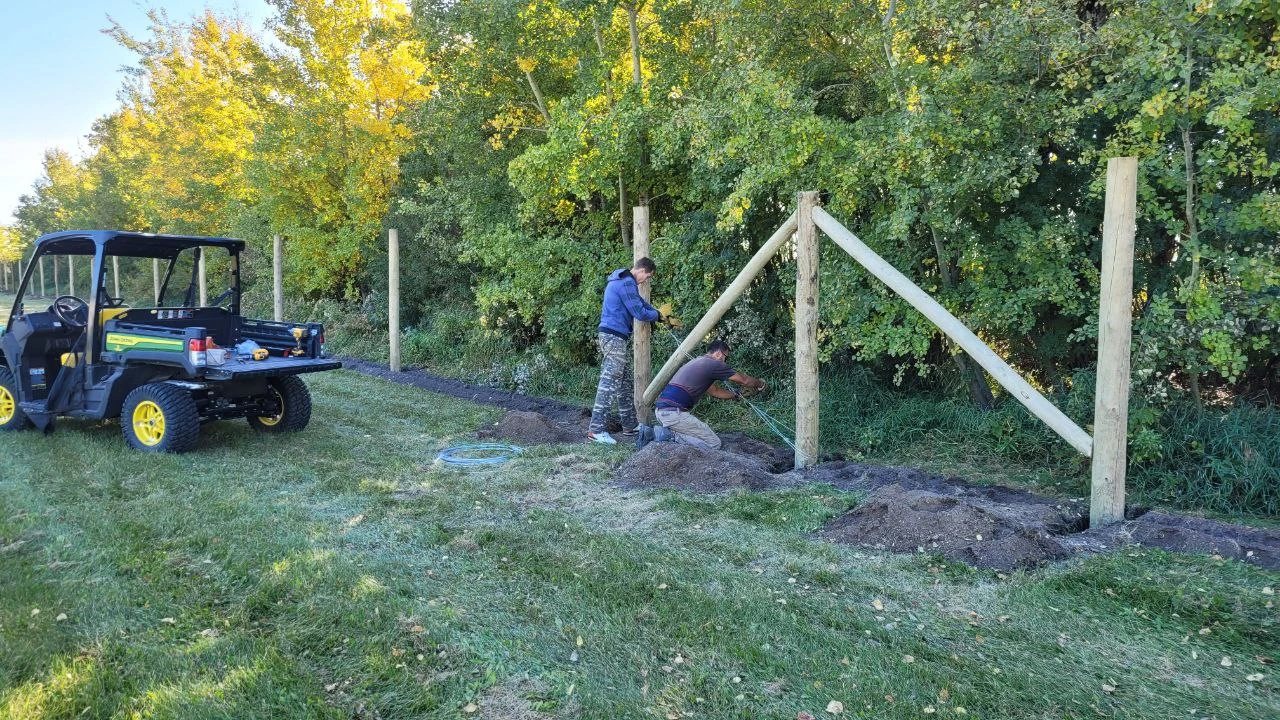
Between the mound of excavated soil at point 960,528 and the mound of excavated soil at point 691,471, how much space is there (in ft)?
3.71

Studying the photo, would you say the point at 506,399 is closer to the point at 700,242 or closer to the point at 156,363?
the point at 700,242

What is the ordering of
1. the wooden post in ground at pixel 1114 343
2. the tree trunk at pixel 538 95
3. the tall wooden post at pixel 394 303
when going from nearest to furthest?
the wooden post in ground at pixel 1114 343
the tree trunk at pixel 538 95
the tall wooden post at pixel 394 303

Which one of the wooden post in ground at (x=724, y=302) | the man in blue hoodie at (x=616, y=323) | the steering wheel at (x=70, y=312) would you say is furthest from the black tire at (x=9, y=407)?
the wooden post in ground at (x=724, y=302)

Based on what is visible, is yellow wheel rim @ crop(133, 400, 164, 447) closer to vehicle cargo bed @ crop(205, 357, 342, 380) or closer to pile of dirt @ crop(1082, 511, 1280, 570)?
vehicle cargo bed @ crop(205, 357, 342, 380)

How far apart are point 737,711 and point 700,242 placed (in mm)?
7283

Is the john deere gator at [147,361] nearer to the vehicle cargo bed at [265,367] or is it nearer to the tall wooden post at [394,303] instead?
the vehicle cargo bed at [265,367]

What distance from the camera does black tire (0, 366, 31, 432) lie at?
26.1ft

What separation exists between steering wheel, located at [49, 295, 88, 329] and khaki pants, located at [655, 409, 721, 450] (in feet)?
18.6

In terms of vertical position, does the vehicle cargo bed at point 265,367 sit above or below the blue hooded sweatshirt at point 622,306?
below

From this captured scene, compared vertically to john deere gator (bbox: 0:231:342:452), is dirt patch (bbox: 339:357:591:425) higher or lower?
lower

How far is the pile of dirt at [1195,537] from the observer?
464cm

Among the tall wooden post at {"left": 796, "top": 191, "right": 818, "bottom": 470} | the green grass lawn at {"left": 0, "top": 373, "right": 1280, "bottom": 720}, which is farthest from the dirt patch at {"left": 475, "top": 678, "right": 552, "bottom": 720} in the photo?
the tall wooden post at {"left": 796, "top": 191, "right": 818, "bottom": 470}

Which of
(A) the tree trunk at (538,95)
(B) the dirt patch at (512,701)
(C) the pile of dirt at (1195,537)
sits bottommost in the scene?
(B) the dirt patch at (512,701)

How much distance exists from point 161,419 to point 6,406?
2161 mm
